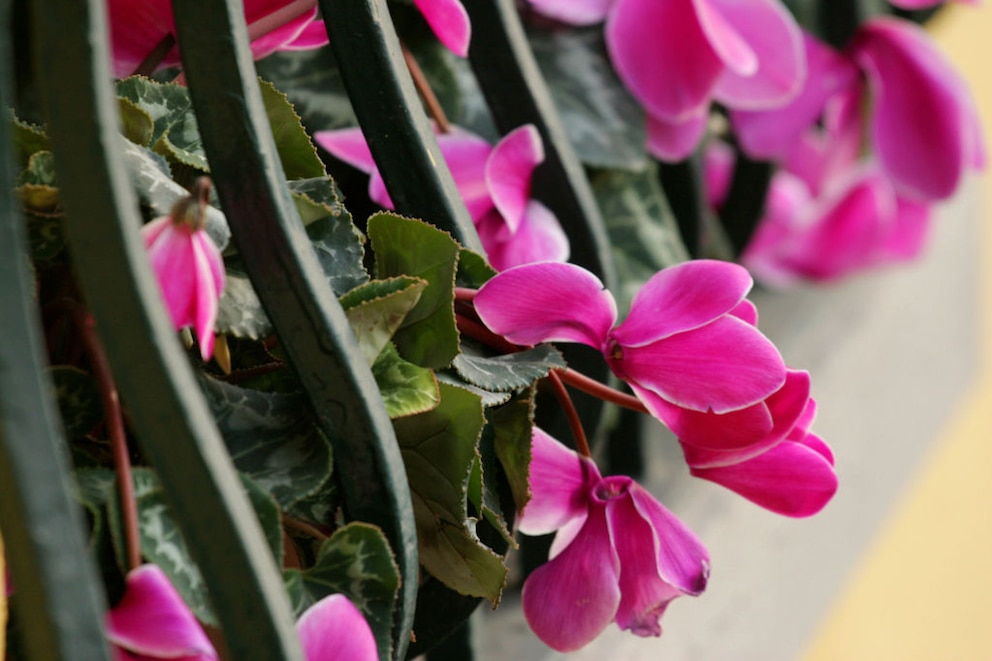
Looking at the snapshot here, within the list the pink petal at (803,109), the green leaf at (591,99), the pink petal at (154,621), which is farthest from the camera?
the pink petal at (803,109)

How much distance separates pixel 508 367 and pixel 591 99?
8.9 inches

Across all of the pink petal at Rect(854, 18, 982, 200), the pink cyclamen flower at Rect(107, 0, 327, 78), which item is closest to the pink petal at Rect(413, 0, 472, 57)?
the pink cyclamen flower at Rect(107, 0, 327, 78)

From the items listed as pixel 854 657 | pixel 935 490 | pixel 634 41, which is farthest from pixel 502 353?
pixel 935 490

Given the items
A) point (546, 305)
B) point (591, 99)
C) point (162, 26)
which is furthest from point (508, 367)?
point (591, 99)

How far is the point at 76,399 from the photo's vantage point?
0.24m

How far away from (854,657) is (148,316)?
1.03m

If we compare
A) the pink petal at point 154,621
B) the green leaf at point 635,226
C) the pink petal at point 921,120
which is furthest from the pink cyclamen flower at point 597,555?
the pink petal at point 921,120

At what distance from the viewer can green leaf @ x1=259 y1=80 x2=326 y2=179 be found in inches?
10.6

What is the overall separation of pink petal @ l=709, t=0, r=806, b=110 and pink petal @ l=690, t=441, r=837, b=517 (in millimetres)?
202

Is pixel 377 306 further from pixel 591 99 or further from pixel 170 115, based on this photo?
pixel 591 99

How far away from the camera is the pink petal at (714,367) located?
10.1 inches

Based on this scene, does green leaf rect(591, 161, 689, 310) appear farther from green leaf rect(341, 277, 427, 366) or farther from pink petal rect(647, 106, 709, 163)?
green leaf rect(341, 277, 427, 366)

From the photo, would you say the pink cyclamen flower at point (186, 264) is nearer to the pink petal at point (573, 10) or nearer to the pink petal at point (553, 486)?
the pink petal at point (553, 486)

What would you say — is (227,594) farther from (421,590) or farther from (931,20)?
Result: (931,20)
